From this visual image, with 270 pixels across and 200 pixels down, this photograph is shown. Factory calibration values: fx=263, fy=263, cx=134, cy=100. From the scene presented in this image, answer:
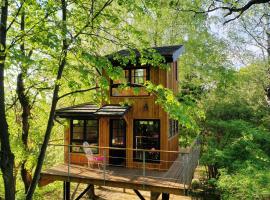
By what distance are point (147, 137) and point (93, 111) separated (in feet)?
9.20

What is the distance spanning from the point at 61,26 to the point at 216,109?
1215 centimetres

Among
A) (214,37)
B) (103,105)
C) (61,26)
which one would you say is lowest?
(103,105)

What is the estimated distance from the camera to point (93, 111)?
12.4 meters

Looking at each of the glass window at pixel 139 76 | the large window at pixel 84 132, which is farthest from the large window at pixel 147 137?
the large window at pixel 84 132

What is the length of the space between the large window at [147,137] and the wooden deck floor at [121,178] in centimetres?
77

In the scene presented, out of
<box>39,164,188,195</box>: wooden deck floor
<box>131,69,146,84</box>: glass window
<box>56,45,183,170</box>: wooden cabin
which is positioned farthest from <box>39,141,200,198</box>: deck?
<box>131,69,146,84</box>: glass window

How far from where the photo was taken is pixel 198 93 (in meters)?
19.2

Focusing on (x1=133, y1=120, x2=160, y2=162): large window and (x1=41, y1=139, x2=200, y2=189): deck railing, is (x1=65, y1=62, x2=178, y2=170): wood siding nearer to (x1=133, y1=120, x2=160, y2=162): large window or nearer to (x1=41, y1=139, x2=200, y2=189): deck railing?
(x1=41, y1=139, x2=200, y2=189): deck railing

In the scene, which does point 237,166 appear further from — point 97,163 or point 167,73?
point 97,163

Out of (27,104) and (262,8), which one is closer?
(27,104)

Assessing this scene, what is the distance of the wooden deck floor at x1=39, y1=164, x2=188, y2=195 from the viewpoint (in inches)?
364

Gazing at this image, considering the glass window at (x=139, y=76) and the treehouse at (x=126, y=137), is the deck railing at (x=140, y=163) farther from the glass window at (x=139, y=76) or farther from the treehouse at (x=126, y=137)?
the glass window at (x=139, y=76)

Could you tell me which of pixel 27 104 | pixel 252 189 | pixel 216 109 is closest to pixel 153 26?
pixel 216 109

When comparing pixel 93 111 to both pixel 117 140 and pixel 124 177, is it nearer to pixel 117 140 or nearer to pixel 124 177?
pixel 117 140
